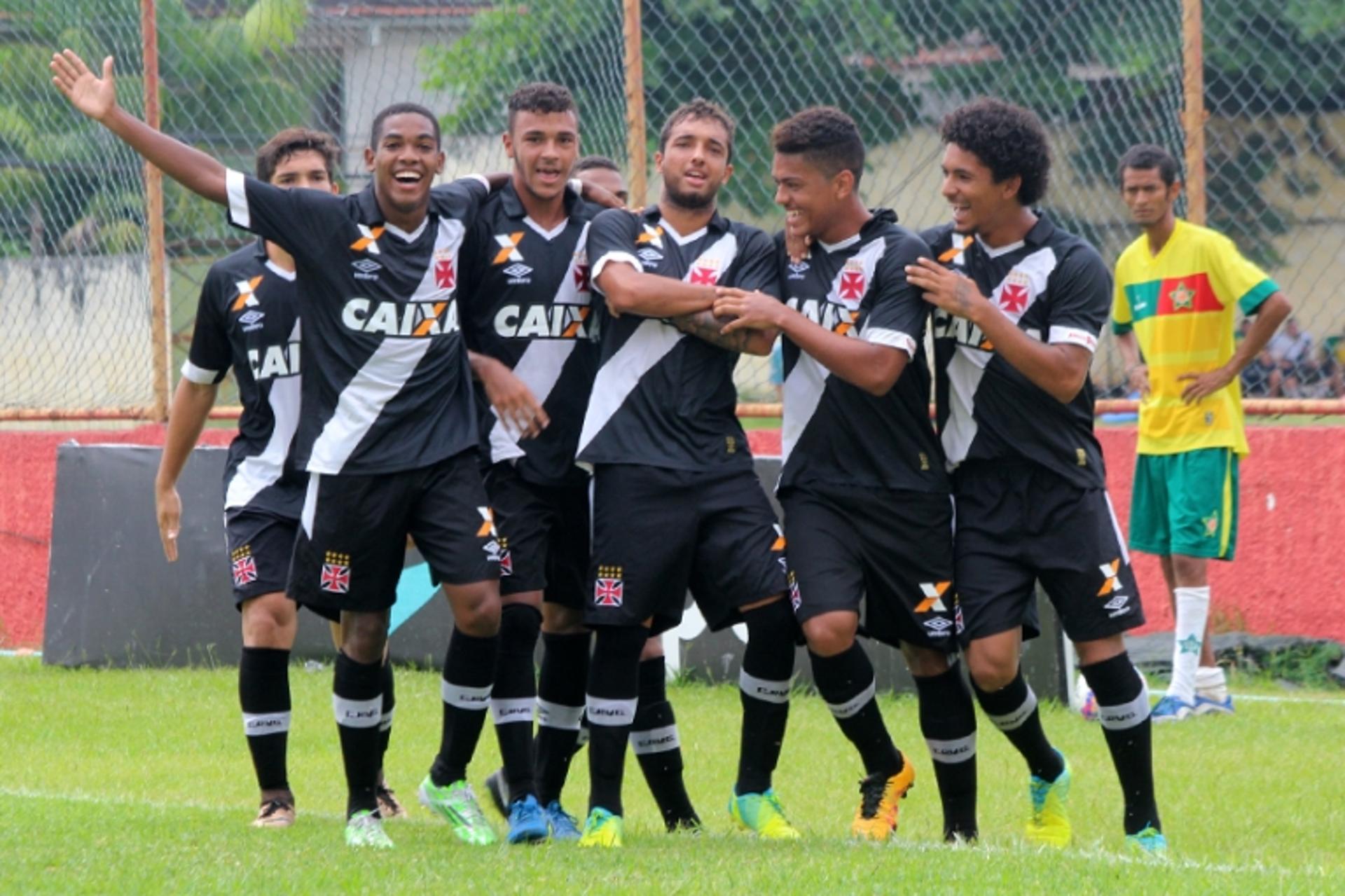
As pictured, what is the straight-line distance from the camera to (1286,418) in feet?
35.0

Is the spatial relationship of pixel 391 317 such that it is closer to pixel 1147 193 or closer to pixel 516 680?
pixel 516 680

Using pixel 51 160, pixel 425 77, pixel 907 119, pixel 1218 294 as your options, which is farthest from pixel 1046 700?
pixel 51 160

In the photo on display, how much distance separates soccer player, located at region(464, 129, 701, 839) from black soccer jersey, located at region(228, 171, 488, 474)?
0.25 m

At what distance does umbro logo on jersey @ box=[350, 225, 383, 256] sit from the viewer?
5863 mm

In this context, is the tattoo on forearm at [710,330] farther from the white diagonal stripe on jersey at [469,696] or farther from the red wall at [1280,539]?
the red wall at [1280,539]

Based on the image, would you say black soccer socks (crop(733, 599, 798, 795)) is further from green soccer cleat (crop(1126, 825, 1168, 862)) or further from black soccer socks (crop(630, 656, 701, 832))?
green soccer cleat (crop(1126, 825, 1168, 862))

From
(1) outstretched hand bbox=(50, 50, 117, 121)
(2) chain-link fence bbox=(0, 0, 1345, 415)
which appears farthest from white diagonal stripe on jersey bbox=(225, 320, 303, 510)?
(2) chain-link fence bbox=(0, 0, 1345, 415)

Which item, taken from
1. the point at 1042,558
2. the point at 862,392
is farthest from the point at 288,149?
the point at 1042,558

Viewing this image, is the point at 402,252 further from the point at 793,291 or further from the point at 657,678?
the point at 657,678

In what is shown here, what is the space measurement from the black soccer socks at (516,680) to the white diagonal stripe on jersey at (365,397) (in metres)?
0.79

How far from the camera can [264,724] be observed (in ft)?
21.1

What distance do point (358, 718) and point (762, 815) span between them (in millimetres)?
1334

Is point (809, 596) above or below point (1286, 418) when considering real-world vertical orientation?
below

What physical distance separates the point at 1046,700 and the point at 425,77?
4.82 m
